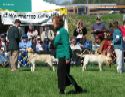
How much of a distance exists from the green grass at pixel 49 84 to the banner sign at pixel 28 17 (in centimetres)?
636

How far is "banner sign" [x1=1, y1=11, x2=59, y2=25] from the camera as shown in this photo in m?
24.5

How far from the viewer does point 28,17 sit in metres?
24.9

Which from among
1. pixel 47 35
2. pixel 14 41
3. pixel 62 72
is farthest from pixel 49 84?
pixel 47 35

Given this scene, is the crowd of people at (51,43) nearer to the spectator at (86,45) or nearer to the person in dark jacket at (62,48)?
the spectator at (86,45)

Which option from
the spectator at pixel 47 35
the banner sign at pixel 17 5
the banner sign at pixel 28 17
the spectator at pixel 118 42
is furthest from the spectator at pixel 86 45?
the spectator at pixel 118 42

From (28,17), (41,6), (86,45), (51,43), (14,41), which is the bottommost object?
(86,45)

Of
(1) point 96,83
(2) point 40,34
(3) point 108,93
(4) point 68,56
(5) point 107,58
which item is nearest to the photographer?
(4) point 68,56

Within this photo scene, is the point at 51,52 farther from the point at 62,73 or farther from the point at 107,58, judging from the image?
the point at 62,73

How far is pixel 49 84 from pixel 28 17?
1006 cm

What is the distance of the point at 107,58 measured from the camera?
66.7ft

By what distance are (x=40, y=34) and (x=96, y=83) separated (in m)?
11.2

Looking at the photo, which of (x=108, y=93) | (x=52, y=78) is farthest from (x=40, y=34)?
(x=108, y=93)

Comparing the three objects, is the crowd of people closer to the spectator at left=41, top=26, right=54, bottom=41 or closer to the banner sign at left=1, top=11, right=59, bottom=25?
the spectator at left=41, top=26, right=54, bottom=41

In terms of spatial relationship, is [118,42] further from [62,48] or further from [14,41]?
[62,48]
